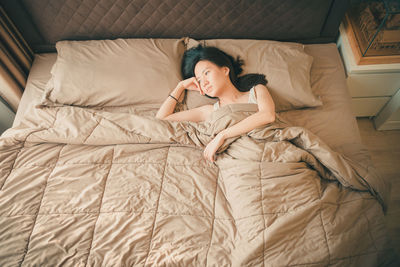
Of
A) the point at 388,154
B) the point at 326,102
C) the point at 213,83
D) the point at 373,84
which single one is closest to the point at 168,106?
the point at 213,83

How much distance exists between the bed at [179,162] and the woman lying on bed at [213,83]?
3.1 inches

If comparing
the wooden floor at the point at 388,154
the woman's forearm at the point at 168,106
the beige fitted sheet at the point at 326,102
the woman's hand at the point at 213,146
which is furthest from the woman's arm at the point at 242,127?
the wooden floor at the point at 388,154

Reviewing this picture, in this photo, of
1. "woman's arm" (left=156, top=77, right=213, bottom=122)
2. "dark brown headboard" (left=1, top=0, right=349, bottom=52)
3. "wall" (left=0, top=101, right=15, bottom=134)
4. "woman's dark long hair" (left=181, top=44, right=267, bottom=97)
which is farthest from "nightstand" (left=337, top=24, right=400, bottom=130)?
"wall" (left=0, top=101, right=15, bottom=134)

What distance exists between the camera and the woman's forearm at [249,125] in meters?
1.28

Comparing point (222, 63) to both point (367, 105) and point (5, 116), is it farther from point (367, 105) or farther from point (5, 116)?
point (5, 116)

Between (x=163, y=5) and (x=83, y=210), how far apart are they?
1399mm

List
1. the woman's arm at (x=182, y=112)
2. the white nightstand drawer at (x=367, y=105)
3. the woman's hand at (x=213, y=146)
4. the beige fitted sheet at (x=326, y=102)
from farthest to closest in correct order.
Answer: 1. the white nightstand drawer at (x=367, y=105)
2. the woman's arm at (x=182, y=112)
3. the beige fitted sheet at (x=326, y=102)
4. the woman's hand at (x=213, y=146)

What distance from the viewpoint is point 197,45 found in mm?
1639

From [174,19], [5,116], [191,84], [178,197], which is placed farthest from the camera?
[5,116]

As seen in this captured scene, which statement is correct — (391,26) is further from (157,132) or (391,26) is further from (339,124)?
(157,132)

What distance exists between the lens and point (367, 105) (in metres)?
1.94

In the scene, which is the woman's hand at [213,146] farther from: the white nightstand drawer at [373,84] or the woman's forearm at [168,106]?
the white nightstand drawer at [373,84]

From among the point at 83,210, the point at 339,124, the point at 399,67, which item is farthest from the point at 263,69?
the point at 83,210

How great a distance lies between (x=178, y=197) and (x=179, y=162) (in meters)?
0.21
